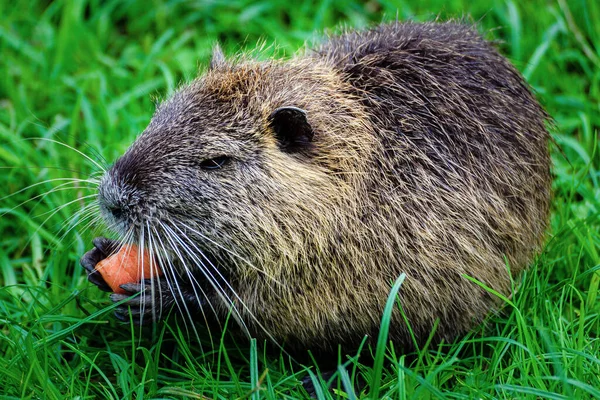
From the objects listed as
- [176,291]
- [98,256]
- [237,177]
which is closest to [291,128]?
[237,177]

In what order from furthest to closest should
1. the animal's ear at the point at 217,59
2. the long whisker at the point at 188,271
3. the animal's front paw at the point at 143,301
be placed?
the animal's ear at the point at 217,59, the animal's front paw at the point at 143,301, the long whisker at the point at 188,271

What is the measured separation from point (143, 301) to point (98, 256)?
457mm

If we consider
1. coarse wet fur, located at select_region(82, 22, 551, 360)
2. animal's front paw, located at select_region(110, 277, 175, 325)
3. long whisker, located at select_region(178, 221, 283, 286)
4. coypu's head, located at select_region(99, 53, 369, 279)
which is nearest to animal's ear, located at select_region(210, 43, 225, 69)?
coarse wet fur, located at select_region(82, 22, 551, 360)

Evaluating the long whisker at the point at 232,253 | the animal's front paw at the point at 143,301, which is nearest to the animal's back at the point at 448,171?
the long whisker at the point at 232,253

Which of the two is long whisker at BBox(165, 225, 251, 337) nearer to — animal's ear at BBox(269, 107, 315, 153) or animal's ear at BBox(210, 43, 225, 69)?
animal's ear at BBox(269, 107, 315, 153)

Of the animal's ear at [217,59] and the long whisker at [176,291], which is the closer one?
the long whisker at [176,291]

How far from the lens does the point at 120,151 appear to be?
498 cm

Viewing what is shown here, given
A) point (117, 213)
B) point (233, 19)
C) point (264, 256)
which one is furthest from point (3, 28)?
point (264, 256)

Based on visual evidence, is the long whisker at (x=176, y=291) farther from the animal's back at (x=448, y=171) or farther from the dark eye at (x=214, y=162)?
the animal's back at (x=448, y=171)

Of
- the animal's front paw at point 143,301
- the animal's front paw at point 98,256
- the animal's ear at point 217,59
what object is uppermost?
the animal's ear at point 217,59

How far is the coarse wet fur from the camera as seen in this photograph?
3393 millimetres

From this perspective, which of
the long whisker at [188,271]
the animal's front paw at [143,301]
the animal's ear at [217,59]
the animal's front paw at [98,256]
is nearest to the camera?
the long whisker at [188,271]

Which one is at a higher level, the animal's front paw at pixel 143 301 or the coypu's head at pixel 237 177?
the coypu's head at pixel 237 177

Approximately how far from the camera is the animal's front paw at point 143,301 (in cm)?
357
